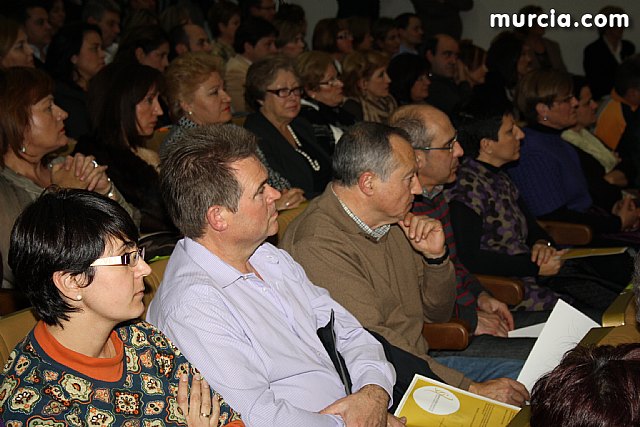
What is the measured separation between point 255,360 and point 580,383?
2.97ft

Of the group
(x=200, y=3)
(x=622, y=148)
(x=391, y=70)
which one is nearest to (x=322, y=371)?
(x=622, y=148)

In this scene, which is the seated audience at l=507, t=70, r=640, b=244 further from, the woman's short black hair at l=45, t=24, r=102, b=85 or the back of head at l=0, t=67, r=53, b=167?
the woman's short black hair at l=45, t=24, r=102, b=85

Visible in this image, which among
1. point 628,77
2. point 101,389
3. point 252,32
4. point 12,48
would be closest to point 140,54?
point 12,48

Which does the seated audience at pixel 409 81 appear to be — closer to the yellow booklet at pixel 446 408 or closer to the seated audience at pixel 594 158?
the seated audience at pixel 594 158

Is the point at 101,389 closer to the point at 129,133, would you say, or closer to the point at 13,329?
the point at 13,329

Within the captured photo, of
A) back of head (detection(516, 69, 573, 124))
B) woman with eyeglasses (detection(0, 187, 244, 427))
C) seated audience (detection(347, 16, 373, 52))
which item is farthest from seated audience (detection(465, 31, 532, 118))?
woman with eyeglasses (detection(0, 187, 244, 427))

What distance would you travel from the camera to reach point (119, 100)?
3.79 m

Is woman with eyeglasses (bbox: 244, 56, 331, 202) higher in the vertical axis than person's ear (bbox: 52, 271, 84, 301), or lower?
lower

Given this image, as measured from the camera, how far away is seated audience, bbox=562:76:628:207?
4785mm

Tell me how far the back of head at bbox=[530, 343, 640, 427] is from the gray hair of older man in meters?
1.33

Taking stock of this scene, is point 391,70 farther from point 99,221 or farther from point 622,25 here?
point 99,221

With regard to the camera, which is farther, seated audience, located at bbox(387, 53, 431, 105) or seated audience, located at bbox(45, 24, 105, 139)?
seated audience, located at bbox(387, 53, 431, 105)

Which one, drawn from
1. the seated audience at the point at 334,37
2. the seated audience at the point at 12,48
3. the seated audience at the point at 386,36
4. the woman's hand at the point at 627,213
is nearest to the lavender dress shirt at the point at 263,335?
the woman's hand at the point at 627,213

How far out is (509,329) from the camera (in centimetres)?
321
